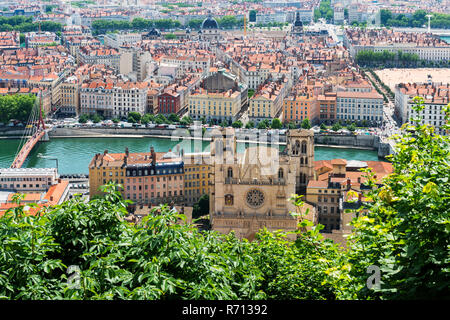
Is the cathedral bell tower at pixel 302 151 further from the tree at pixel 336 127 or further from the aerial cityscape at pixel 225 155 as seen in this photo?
the tree at pixel 336 127

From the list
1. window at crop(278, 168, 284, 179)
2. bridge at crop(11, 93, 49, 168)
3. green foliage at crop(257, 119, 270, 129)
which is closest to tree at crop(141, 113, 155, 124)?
bridge at crop(11, 93, 49, 168)

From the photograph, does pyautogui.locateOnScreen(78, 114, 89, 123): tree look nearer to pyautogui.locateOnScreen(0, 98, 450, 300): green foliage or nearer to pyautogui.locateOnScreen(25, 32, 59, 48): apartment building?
pyautogui.locateOnScreen(25, 32, 59, 48): apartment building

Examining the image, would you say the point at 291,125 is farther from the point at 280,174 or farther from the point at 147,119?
the point at 280,174

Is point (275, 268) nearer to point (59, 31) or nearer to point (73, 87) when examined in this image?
point (73, 87)

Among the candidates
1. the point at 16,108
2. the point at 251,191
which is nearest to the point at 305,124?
the point at 16,108

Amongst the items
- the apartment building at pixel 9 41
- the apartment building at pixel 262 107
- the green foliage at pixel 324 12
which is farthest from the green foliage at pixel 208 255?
the green foliage at pixel 324 12
